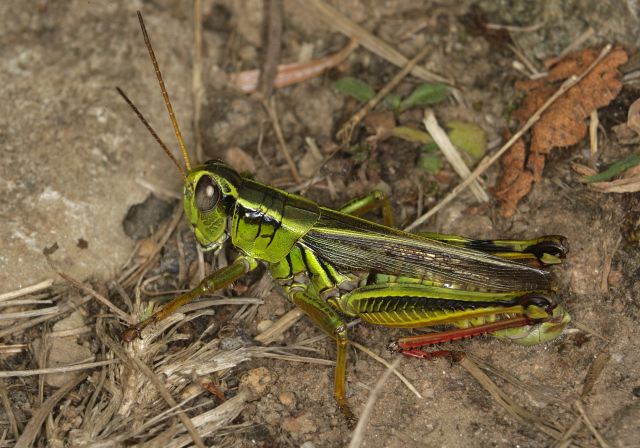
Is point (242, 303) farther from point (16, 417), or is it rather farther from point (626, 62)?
point (626, 62)

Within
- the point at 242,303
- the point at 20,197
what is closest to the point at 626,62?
the point at 242,303

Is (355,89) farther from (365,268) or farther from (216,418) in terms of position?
(216,418)

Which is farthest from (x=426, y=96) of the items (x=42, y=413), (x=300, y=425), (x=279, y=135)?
(x=42, y=413)

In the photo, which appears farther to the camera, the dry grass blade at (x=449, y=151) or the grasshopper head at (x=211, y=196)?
the dry grass blade at (x=449, y=151)

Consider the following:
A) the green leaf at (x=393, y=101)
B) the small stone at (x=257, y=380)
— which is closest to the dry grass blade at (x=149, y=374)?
the small stone at (x=257, y=380)

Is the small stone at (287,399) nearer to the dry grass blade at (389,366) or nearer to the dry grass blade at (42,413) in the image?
the dry grass blade at (389,366)
